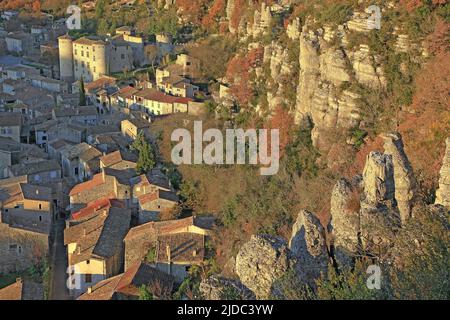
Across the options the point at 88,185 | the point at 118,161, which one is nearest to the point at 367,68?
the point at 118,161

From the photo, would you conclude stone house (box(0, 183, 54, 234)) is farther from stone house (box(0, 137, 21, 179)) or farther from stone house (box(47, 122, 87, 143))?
stone house (box(47, 122, 87, 143))

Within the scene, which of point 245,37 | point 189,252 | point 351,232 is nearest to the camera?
point 351,232

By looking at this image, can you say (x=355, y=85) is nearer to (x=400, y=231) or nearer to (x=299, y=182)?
(x=299, y=182)

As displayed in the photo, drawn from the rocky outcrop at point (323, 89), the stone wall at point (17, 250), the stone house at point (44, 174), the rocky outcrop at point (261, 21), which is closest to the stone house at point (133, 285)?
the stone wall at point (17, 250)

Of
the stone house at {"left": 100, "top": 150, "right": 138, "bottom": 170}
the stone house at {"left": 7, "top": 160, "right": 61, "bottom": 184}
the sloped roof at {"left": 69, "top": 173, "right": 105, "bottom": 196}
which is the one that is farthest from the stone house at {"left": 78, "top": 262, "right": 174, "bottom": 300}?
the stone house at {"left": 7, "top": 160, "right": 61, "bottom": 184}

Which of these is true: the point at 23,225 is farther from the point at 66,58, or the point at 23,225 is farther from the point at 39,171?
the point at 66,58
